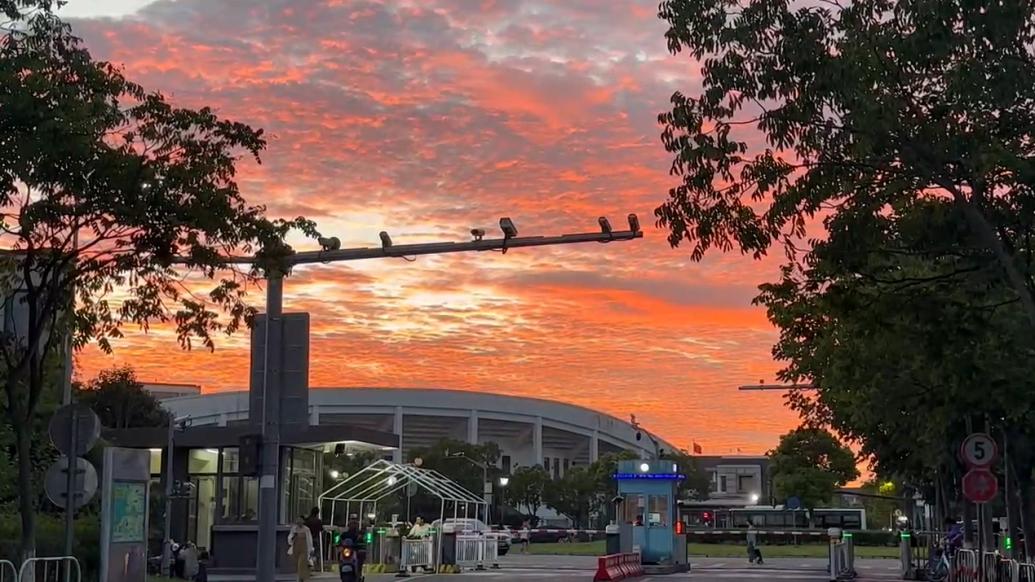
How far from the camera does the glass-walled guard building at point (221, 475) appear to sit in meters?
37.3

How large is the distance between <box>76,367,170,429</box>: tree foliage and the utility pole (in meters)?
60.3

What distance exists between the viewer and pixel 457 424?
14388cm

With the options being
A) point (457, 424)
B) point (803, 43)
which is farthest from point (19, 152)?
point (457, 424)

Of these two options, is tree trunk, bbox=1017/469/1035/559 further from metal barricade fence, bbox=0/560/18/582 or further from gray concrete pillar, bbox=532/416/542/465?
gray concrete pillar, bbox=532/416/542/465

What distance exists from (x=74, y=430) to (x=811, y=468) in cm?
8667

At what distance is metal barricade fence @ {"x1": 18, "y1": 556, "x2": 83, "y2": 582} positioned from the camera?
1455 cm

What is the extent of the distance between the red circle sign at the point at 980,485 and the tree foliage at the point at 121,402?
2521 inches

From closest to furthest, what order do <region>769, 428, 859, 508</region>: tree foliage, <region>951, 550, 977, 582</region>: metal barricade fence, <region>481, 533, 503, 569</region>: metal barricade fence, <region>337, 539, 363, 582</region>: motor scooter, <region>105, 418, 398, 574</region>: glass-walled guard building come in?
<region>951, 550, 977, 582</region>: metal barricade fence, <region>337, 539, 363, 582</region>: motor scooter, <region>105, 418, 398, 574</region>: glass-walled guard building, <region>481, 533, 503, 569</region>: metal barricade fence, <region>769, 428, 859, 508</region>: tree foliage

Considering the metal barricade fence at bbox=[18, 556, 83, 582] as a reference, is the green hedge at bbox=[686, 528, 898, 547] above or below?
below

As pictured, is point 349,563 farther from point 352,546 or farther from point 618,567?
point 618,567

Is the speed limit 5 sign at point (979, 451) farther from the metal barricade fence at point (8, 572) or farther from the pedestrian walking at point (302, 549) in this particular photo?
the pedestrian walking at point (302, 549)

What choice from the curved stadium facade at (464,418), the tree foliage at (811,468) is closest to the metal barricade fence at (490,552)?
the tree foliage at (811,468)

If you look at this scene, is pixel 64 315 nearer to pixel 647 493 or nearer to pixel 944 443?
pixel 944 443

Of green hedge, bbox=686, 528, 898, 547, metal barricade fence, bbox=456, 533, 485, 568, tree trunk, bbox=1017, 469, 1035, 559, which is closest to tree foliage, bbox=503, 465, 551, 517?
green hedge, bbox=686, 528, 898, 547
